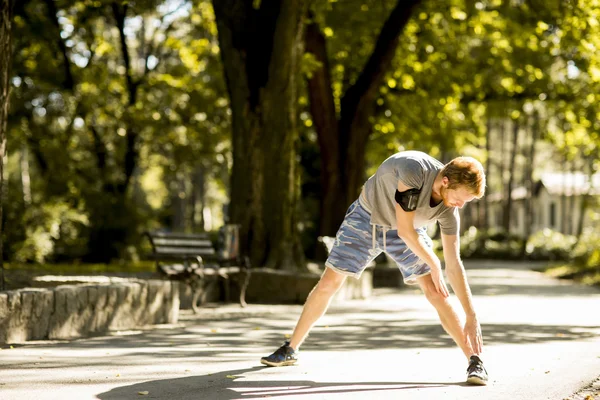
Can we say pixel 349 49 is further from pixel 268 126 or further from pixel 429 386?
pixel 429 386

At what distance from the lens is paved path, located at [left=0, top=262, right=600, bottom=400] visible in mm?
6668

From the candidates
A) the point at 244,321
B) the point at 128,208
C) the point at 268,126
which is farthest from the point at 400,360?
the point at 128,208

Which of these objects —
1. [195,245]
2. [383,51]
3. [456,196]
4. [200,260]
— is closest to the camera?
[456,196]

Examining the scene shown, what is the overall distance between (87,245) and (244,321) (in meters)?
13.4

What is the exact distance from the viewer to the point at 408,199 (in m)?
6.69

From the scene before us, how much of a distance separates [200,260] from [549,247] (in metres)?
40.5

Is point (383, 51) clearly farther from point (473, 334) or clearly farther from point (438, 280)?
point (473, 334)

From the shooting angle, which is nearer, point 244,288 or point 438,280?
point 438,280

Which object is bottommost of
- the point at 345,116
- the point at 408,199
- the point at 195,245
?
the point at 195,245

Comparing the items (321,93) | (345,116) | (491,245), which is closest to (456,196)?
(321,93)

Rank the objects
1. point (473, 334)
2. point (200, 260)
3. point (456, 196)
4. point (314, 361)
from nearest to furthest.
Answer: point (456, 196) → point (473, 334) → point (314, 361) → point (200, 260)

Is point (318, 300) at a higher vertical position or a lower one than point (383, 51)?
lower

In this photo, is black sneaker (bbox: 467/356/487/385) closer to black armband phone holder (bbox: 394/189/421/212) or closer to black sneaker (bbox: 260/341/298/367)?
black armband phone holder (bbox: 394/189/421/212)

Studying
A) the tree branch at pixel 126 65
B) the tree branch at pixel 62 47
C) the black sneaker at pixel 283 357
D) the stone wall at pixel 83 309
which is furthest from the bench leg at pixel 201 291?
the tree branch at pixel 126 65
